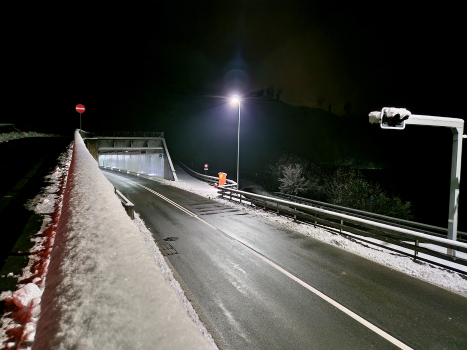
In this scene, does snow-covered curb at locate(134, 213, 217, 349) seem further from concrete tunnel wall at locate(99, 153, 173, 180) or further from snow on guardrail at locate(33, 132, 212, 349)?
concrete tunnel wall at locate(99, 153, 173, 180)

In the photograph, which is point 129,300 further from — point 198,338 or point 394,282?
point 394,282

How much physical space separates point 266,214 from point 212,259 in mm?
7263

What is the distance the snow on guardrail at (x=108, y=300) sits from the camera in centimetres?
132

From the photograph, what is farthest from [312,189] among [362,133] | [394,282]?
[362,133]

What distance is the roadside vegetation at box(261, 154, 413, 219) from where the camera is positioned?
31.8 m

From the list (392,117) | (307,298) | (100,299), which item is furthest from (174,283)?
Answer: (392,117)

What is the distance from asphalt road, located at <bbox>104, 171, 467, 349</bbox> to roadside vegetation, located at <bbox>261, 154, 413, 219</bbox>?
2533cm

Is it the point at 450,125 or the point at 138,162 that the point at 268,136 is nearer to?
the point at 138,162

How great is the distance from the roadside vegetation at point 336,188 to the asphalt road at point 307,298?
83.1ft

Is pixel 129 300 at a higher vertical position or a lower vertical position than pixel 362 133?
lower

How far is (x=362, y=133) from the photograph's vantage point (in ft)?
405

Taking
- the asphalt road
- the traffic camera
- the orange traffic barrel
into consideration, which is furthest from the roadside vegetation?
the asphalt road

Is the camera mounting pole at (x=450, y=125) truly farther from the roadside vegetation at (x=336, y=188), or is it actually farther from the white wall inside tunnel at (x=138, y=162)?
the white wall inside tunnel at (x=138, y=162)

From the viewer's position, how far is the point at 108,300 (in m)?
1.55
